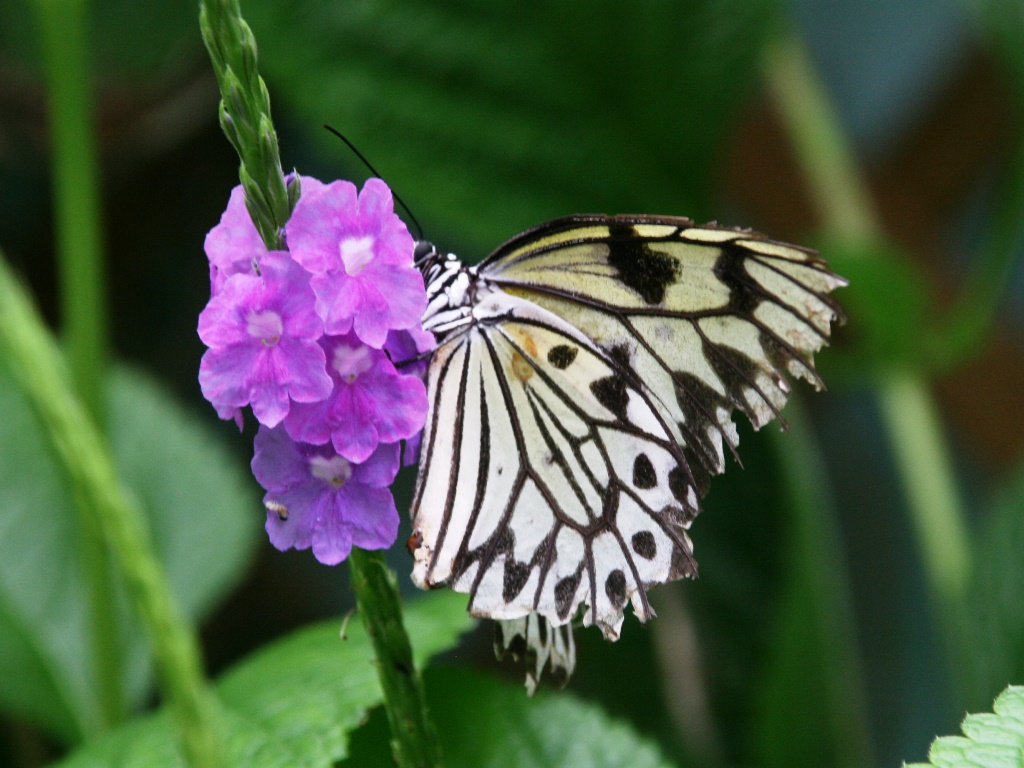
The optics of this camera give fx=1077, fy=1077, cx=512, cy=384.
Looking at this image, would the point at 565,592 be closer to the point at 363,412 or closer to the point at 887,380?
the point at 363,412

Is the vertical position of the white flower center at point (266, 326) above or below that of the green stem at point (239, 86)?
below

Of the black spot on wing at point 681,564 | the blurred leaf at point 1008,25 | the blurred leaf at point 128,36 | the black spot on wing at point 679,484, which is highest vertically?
the blurred leaf at point 128,36

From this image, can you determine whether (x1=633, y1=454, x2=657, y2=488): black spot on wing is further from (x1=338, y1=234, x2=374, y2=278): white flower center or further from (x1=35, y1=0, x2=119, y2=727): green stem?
(x1=35, y1=0, x2=119, y2=727): green stem

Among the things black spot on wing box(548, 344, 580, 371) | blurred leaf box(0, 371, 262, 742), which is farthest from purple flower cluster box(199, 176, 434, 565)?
blurred leaf box(0, 371, 262, 742)

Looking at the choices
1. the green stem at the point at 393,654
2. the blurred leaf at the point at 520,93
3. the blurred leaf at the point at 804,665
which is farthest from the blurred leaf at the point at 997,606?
the blurred leaf at the point at 520,93

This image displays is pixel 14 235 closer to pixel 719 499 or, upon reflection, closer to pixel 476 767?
pixel 719 499

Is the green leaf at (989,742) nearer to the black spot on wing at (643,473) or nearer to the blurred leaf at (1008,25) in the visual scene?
the black spot on wing at (643,473)

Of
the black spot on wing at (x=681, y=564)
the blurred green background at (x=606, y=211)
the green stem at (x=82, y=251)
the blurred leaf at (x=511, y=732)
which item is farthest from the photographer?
the blurred green background at (x=606, y=211)
